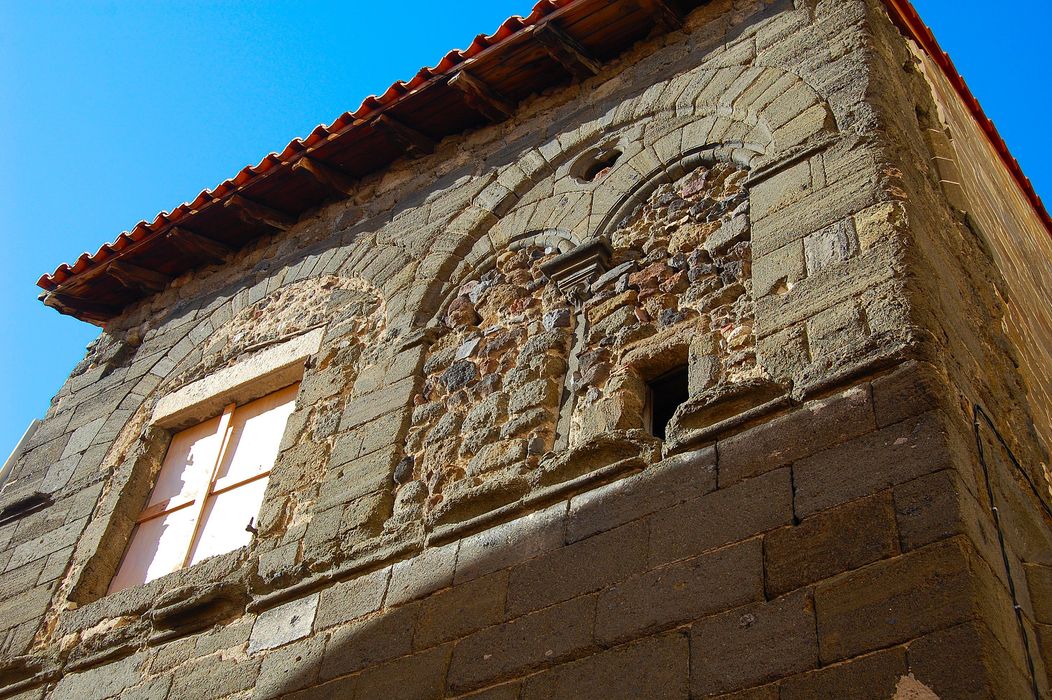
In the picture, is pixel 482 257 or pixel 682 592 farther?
pixel 482 257

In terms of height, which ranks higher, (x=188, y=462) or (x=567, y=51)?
(x=567, y=51)

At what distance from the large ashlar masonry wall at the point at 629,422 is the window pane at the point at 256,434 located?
0.18 m

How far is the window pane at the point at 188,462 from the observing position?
20.9ft

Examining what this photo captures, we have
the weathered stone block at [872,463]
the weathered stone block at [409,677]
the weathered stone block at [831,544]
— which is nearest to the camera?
the weathered stone block at [831,544]

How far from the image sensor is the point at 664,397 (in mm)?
4703

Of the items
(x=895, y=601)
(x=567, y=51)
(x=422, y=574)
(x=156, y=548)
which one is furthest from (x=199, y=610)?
(x=567, y=51)

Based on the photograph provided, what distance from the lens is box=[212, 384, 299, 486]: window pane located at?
6.15 metres

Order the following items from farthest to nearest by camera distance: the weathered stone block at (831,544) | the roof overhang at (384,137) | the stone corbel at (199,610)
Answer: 1. the roof overhang at (384,137)
2. the stone corbel at (199,610)
3. the weathered stone block at (831,544)

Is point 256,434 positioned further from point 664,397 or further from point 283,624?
point 664,397

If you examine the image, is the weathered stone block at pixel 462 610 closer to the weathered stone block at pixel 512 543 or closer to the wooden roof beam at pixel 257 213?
the weathered stone block at pixel 512 543

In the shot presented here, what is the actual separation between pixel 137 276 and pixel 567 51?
3577 mm

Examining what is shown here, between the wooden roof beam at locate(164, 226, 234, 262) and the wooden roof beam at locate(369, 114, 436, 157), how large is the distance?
1.54 metres

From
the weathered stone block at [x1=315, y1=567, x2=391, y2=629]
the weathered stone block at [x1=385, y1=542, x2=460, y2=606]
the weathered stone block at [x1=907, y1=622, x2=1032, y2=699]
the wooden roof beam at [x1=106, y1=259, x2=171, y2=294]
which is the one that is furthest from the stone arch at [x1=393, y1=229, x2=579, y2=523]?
the wooden roof beam at [x1=106, y1=259, x2=171, y2=294]

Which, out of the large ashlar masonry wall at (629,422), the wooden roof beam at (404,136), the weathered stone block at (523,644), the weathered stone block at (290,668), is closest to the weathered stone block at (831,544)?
the large ashlar masonry wall at (629,422)
